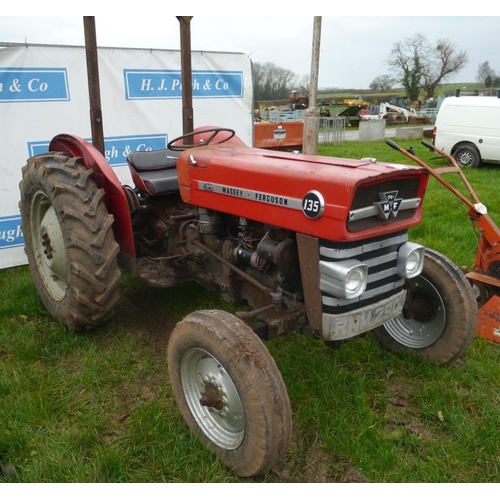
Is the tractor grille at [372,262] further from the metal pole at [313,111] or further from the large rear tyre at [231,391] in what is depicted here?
the metal pole at [313,111]

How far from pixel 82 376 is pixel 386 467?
1855 millimetres

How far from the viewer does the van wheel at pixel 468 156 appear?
1178 cm

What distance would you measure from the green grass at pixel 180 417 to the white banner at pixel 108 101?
194 cm

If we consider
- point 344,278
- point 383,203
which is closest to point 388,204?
point 383,203

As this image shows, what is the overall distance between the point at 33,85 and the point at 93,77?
1.92 meters

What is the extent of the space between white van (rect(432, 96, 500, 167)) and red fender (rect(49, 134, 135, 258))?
10480 millimetres

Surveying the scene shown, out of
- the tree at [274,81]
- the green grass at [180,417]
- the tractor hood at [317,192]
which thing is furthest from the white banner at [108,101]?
the tree at [274,81]

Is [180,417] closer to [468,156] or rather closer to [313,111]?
[313,111]

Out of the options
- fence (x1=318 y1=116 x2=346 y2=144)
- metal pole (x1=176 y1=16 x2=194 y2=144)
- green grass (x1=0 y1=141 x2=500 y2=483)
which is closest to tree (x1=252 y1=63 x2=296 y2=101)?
fence (x1=318 y1=116 x2=346 y2=144)

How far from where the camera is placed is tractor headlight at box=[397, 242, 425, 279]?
2574 mm

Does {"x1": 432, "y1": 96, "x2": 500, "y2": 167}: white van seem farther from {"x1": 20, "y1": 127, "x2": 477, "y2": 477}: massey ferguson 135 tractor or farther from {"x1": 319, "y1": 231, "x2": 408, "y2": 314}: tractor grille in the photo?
{"x1": 319, "y1": 231, "x2": 408, "y2": 314}: tractor grille

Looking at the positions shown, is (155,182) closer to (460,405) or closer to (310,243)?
(310,243)

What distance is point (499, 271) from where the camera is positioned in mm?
3801

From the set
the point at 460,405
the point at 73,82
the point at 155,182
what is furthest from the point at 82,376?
the point at 73,82
